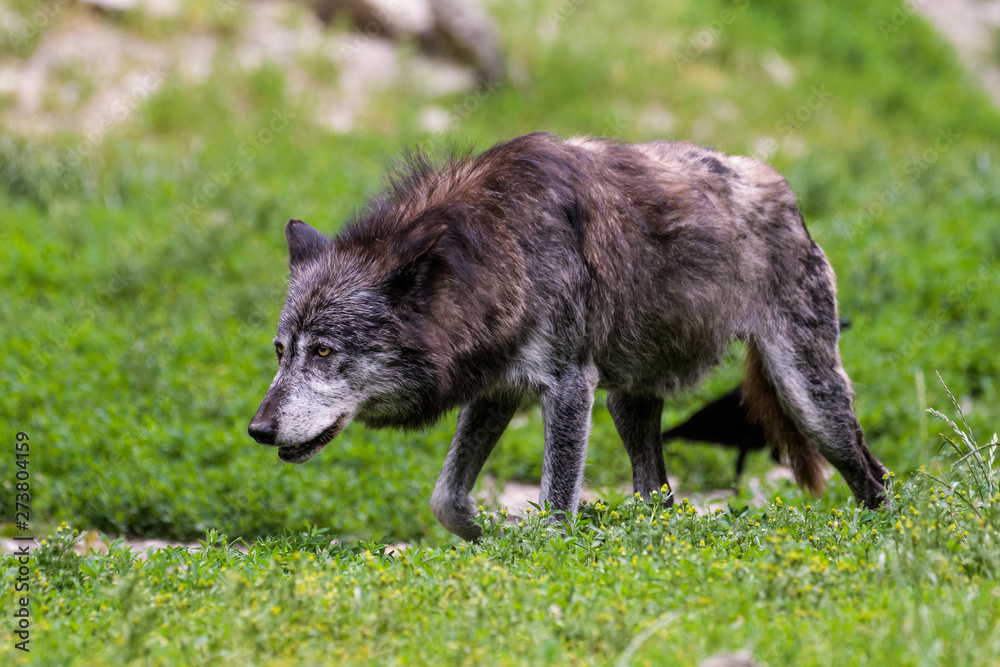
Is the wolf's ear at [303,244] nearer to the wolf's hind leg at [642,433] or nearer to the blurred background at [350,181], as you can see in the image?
the blurred background at [350,181]

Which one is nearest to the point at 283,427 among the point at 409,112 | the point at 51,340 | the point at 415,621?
the point at 415,621

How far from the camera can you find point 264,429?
15.8 feet

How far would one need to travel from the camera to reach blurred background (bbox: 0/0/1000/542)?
7.74m

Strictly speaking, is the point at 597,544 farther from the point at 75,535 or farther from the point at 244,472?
the point at 244,472

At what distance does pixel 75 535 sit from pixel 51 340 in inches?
193
